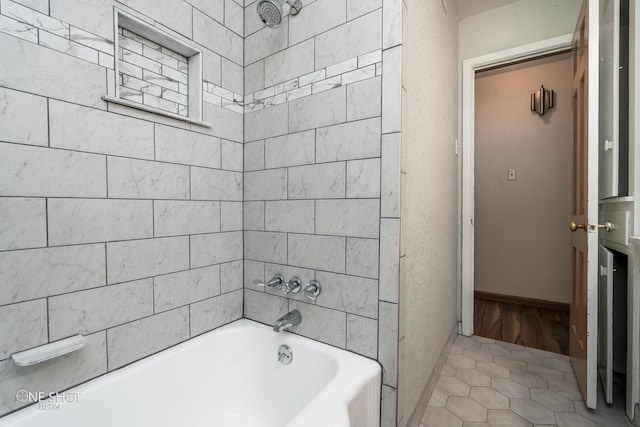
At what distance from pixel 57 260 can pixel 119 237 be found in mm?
198

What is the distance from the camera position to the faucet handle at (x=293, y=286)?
141 centimetres

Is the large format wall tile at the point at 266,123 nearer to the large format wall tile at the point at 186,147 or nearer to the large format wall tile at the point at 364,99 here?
the large format wall tile at the point at 186,147

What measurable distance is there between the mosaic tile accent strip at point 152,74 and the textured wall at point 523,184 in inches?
119

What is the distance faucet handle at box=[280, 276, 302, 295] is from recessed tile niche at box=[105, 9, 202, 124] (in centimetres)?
90

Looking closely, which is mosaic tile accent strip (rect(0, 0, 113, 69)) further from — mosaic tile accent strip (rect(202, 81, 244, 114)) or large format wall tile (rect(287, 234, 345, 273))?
large format wall tile (rect(287, 234, 345, 273))

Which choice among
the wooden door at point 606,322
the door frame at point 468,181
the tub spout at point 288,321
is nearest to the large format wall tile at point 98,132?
the tub spout at point 288,321

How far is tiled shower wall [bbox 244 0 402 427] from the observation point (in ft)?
3.84

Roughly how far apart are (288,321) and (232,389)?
1.45ft

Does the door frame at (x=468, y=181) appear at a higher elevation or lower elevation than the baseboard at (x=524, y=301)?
higher

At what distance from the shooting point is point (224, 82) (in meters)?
1.55

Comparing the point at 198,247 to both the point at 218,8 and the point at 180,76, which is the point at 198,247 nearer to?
the point at 180,76

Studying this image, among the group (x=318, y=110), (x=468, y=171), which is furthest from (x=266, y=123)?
(x=468, y=171)

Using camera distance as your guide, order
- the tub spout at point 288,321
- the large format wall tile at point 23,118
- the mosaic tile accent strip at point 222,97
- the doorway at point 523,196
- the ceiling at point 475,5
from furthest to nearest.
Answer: the doorway at point 523,196 < the ceiling at point 475,5 < the mosaic tile accent strip at point 222,97 < the tub spout at point 288,321 < the large format wall tile at point 23,118

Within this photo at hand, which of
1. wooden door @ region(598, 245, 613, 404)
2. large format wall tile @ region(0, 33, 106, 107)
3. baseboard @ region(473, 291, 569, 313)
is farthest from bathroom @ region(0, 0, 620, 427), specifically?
baseboard @ region(473, 291, 569, 313)
